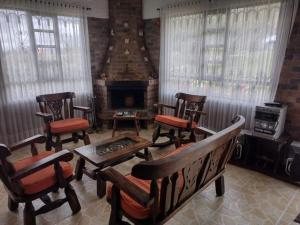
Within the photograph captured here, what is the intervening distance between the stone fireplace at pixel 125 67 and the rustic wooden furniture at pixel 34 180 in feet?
7.43

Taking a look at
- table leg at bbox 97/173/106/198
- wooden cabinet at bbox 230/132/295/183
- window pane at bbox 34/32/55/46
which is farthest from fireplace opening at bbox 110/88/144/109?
table leg at bbox 97/173/106/198

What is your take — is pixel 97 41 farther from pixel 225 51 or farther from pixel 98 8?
pixel 225 51

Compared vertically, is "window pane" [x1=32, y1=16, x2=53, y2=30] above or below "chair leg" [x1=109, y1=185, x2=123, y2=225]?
above

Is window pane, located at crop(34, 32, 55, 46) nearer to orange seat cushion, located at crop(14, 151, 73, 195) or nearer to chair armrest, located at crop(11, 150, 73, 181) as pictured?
orange seat cushion, located at crop(14, 151, 73, 195)

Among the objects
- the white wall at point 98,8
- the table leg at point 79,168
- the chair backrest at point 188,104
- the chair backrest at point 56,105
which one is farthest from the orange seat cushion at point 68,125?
the white wall at point 98,8

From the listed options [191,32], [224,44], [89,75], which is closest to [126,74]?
[89,75]

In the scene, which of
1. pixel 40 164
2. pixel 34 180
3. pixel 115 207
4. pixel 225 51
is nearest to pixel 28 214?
pixel 34 180

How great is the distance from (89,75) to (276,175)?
345 cm

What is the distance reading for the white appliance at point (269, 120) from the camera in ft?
8.43

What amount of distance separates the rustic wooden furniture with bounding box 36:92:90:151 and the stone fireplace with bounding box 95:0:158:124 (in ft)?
2.69

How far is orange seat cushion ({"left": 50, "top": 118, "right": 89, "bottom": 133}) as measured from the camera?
2.90 m

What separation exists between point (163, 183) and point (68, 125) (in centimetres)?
214

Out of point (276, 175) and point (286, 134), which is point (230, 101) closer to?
point (286, 134)

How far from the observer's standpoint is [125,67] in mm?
4199
